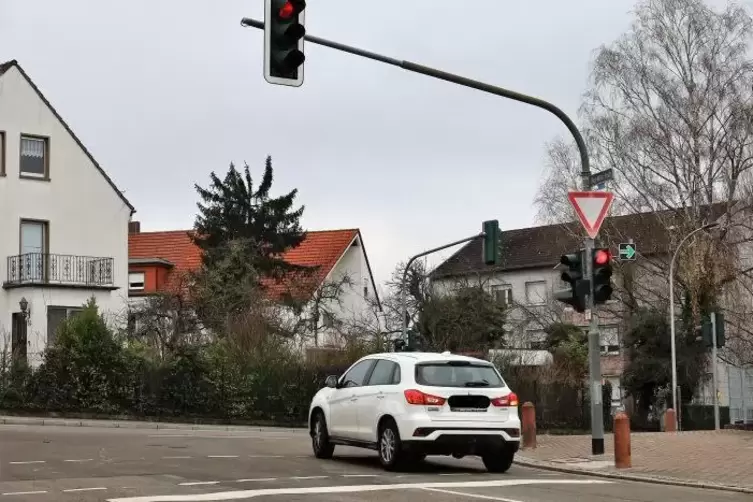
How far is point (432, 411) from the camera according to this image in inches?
593

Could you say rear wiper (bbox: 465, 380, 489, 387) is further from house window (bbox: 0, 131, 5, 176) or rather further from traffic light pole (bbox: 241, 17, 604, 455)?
house window (bbox: 0, 131, 5, 176)

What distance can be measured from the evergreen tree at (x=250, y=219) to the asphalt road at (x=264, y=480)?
38158 mm

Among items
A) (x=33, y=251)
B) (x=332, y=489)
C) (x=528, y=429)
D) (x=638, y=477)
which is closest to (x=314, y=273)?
(x=33, y=251)

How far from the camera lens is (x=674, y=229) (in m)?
45.8

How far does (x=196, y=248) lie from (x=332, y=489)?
5100 cm

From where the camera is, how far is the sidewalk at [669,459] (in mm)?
Result: 15234

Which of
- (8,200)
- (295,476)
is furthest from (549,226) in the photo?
(295,476)

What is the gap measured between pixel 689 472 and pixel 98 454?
892 centimetres

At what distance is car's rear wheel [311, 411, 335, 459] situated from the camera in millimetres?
17344

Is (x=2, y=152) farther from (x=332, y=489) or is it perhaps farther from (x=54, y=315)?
(x=332, y=489)

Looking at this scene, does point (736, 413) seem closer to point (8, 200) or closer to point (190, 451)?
point (8, 200)

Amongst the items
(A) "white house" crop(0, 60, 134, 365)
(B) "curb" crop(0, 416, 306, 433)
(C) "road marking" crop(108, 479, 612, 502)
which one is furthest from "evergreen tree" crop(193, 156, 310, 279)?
(C) "road marking" crop(108, 479, 612, 502)

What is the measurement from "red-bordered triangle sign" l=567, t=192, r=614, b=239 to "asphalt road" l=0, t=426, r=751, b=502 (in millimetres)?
3936

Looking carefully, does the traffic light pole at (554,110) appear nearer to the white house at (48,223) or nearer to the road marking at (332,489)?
the road marking at (332,489)
